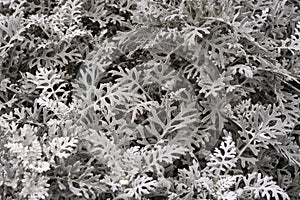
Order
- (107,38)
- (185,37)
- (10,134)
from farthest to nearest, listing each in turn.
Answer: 1. (107,38)
2. (185,37)
3. (10,134)

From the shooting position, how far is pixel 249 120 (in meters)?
1.24

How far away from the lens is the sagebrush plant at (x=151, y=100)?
1.11 metres

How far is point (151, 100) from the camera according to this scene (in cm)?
129

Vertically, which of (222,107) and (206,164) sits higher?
(222,107)

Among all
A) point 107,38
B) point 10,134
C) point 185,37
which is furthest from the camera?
point 107,38

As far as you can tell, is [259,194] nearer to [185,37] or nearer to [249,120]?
[249,120]

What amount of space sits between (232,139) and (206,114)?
0.09 m

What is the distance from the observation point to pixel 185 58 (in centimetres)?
131

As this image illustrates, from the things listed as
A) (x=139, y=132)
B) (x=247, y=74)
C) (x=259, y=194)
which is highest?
(x=247, y=74)

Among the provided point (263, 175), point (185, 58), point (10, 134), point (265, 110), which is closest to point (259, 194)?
point (263, 175)

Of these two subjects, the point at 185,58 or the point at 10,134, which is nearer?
the point at 10,134

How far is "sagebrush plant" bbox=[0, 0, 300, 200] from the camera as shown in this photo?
1.11 metres

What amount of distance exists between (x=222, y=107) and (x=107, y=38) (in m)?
0.39

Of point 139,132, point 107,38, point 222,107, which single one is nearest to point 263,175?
point 222,107
